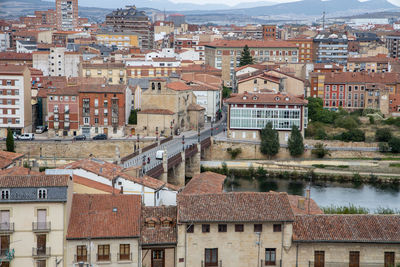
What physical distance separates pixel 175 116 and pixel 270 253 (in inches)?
1377

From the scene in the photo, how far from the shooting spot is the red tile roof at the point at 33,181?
21750 mm

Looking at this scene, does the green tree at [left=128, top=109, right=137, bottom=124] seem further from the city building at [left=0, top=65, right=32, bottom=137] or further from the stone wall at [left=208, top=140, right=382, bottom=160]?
the city building at [left=0, top=65, right=32, bottom=137]

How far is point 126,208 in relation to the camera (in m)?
22.9

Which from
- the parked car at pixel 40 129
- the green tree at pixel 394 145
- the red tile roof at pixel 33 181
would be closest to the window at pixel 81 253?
the red tile roof at pixel 33 181

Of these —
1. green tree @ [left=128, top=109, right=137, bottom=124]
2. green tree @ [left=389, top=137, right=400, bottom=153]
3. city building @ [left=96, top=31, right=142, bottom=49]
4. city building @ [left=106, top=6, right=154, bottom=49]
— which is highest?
city building @ [left=106, top=6, right=154, bottom=49]

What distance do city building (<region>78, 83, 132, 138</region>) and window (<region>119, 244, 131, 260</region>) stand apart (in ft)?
116

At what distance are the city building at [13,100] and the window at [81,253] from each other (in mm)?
36747

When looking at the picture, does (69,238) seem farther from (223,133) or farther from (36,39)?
(36,39)

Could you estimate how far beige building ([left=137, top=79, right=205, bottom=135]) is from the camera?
56312mm

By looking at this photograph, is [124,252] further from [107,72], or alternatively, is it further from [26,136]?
[107,72]

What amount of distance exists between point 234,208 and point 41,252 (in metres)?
5.83

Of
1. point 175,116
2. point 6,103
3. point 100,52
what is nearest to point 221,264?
point 175,116

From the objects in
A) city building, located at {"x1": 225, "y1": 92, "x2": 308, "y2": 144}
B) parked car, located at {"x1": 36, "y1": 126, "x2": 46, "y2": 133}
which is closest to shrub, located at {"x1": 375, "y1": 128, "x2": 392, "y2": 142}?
city building, located at {"x1": 225, "y1": 92, "x2": 308, "y2": 144}

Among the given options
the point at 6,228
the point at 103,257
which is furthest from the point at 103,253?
the point at 6,228
